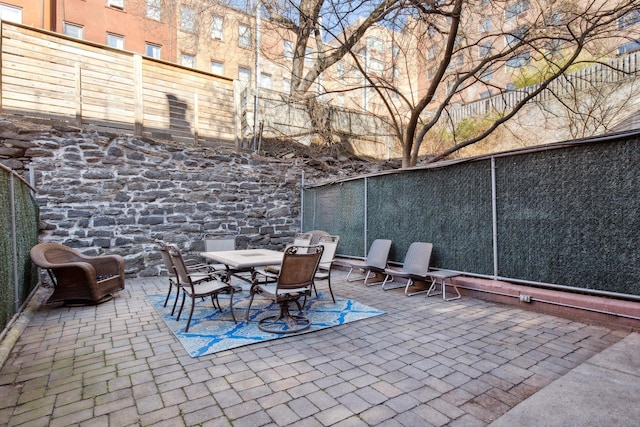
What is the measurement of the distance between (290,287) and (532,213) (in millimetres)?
2998

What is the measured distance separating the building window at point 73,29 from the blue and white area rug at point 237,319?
41.1 ft

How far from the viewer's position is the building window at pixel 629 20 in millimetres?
5672

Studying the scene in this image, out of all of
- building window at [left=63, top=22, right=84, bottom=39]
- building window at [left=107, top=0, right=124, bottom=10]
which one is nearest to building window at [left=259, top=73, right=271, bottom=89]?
building window at [left=107, top=0, right=124, bottom=10]

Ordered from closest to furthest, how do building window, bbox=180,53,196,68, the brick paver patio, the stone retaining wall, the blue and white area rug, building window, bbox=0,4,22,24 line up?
the brick paver patio
the blue and white area rug
the stone retaining wall
building window, bbox=0,4,22,24
building window, bbox=180,53,196,68

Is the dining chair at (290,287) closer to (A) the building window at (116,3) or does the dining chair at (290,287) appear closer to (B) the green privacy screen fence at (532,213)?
(B) the green privacy screen fence at (532,213)

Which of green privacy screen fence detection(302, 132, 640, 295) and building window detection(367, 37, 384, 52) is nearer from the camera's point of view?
green privacy screen fence detection(302, 132, 640, 295)

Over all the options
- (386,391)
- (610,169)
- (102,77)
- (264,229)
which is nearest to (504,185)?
(610,169)

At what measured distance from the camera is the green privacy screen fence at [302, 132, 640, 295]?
10.6ft

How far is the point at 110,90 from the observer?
6395 millimetres

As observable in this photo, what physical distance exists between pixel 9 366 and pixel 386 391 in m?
2.80

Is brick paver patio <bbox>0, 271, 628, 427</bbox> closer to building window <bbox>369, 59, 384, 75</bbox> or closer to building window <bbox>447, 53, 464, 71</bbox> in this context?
building window <bbox>447, 53, 464, 71</bbox>

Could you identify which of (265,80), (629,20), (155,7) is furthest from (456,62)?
(265,80)

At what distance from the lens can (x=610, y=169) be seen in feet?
10.8

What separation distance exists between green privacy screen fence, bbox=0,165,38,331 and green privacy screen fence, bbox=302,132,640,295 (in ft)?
16.3
